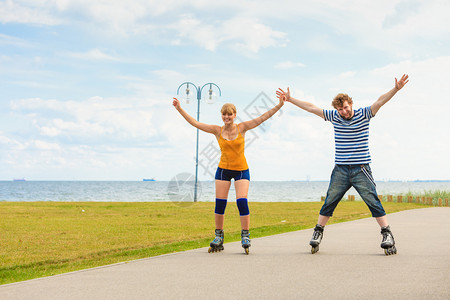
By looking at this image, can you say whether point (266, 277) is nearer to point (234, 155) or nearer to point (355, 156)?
point (234, 155)

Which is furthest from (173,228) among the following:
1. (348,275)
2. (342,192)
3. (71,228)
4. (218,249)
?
(348,275)

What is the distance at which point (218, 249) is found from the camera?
6.69 meters

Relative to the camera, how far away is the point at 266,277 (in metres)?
4.84

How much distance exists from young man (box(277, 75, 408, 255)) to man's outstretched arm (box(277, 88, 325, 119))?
0.80 feet

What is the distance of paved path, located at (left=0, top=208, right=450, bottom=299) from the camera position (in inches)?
165

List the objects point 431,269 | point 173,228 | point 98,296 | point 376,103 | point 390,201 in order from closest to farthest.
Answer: point 98,296 → point 431,269 → point 376,103 → point 173,228 → point 390,201

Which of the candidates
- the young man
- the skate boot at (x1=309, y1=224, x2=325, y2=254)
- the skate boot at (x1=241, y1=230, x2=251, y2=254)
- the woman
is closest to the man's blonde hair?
the young man

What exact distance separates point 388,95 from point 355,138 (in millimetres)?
674

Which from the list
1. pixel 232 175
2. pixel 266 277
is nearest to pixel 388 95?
pixel 232 175

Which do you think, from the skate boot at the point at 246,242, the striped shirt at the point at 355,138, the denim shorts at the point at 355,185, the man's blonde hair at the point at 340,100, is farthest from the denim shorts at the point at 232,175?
the man's blonde hair at the point at 340,100

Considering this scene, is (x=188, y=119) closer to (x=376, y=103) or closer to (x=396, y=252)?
(x=376, y=103)

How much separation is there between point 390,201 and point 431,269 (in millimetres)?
25609

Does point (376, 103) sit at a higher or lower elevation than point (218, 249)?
higher

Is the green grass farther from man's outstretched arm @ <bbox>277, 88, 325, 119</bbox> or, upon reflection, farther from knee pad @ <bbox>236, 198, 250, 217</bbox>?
man's outstretched arm @ <bbox>277, 88, 325, 119</bbox>
